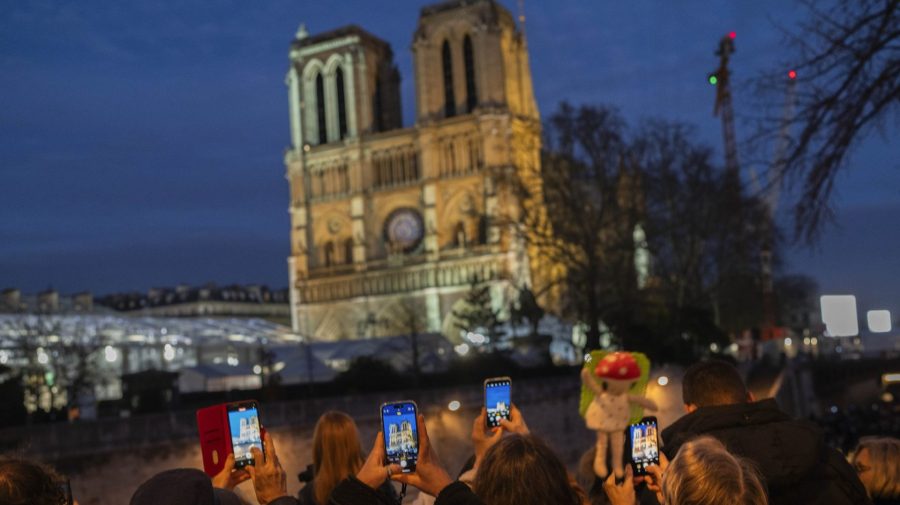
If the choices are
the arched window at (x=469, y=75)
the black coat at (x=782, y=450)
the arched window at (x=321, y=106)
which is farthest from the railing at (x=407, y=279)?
the black coat at (x=782, y=450)

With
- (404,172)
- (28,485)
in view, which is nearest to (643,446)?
(28,485)

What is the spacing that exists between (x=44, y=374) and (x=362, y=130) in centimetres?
3984

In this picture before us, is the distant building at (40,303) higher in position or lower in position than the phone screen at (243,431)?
higher

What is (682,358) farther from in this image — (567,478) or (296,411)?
(567,478)

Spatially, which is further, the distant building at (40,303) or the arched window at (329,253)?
the arched window at (329,253)

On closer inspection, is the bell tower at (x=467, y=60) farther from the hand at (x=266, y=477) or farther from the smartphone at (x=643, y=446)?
the hand at (x=266, y=477)

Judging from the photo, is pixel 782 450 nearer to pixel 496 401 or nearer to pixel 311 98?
pixel 496 401

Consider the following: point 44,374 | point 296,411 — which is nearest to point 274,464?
point 296,411

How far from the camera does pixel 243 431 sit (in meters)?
5.44

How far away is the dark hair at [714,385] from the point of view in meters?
5.63

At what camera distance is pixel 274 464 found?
209 inches

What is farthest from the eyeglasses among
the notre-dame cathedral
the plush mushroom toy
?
the notre-dame cathedral

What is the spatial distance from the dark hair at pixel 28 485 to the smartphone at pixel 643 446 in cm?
255

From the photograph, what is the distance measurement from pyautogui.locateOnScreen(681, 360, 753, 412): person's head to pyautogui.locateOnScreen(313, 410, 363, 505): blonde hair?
165cm
